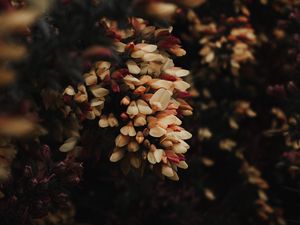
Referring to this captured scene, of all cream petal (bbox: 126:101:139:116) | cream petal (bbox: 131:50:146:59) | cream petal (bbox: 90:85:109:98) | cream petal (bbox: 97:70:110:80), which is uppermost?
cream petal (bbox: 131:50:146:59)

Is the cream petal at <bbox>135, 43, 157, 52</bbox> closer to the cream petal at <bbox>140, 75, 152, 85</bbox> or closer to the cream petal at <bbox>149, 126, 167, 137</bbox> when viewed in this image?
the cream petal at <bbox>140, 75, 152, 85</bbox>

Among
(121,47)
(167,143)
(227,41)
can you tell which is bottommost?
(227,41)

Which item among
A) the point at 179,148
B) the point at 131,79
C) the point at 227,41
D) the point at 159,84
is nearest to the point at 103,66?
the point at 131,79

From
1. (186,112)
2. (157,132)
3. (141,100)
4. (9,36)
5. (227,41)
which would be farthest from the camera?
(227,41)

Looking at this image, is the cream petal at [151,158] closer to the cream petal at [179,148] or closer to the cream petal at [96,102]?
the cream petal at [179,148]

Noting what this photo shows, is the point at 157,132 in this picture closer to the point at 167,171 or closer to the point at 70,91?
the point at 167,171

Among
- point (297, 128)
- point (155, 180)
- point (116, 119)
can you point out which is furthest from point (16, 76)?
point (155, 180)

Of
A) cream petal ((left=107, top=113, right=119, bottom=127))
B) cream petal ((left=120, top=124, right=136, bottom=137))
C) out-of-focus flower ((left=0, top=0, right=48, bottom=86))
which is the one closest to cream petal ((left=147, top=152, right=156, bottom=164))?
Result: cream petal ((left=120, top=124, right=136, bottom=137))

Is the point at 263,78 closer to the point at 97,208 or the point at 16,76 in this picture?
the point at 97,208
